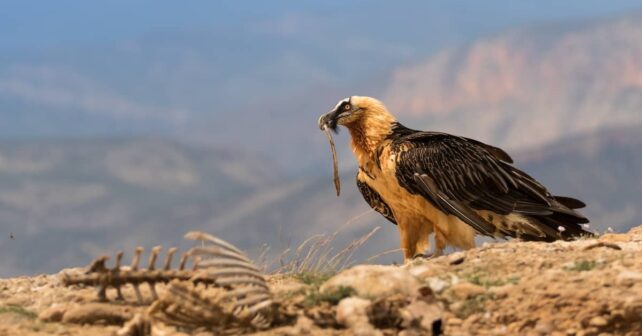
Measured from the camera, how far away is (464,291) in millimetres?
8203

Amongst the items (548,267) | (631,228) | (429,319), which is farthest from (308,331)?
(631,228)

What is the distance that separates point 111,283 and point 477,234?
211 inches

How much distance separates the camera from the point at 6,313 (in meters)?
8.42

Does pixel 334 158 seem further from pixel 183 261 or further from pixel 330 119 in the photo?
pixel 183 261

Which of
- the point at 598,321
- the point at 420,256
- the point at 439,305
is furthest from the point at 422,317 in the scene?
the point at 420,256

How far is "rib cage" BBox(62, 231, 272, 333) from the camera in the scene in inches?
301

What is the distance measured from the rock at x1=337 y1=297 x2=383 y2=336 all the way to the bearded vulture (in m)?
4.66

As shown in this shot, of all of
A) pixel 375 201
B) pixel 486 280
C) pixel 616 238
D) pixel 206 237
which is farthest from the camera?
pixel 375 201

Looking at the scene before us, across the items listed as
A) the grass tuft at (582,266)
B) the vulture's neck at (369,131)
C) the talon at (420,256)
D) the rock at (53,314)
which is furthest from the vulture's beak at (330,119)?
the rock at (53,314)

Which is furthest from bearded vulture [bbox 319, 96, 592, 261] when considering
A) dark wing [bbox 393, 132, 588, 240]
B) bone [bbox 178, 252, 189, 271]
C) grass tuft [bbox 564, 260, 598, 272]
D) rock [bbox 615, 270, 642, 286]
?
bone [bbox 178, 252, 189, 271]

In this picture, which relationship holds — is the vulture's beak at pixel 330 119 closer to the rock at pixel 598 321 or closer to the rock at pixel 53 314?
the rock at pixel 53 314

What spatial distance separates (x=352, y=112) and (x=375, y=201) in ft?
3.78

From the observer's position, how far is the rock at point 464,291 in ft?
26.8

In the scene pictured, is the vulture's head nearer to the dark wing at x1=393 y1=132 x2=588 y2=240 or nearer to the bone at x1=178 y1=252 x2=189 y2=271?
the dark wing at x1=393 y1=132 x2=588 y2=240
